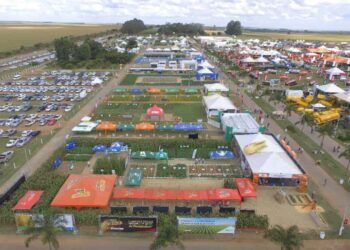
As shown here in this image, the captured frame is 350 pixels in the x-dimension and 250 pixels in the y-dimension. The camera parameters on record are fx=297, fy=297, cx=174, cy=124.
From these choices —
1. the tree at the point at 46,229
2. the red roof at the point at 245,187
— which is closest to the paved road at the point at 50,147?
the tree at the point at 46,229

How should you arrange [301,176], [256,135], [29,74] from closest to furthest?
[301,176]
[256,135]
[29,74]

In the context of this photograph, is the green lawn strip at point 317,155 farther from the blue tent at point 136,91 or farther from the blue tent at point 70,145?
the blue tent at point 70,145

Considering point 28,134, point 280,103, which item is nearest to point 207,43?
point 280,103

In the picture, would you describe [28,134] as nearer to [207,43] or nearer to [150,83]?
[150,83]

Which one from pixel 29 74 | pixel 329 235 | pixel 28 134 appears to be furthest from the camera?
pixel 29 74

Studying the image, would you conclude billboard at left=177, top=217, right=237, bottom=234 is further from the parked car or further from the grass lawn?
the grass lawn

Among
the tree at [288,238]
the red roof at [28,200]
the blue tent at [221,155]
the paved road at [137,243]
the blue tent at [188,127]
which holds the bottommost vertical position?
the paved road at [137,243]

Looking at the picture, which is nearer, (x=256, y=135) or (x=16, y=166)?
(x=16, y=166)

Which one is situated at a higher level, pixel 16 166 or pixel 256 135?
pixel 256 135
